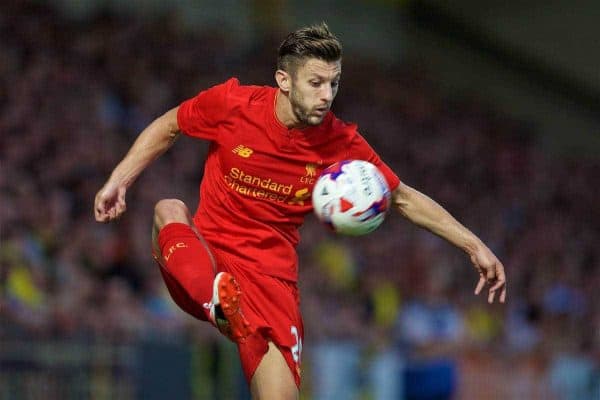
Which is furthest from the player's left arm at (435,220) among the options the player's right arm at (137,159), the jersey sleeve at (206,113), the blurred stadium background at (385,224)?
the blurred stadium background at (385,224)

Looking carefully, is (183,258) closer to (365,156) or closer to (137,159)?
(137,159)

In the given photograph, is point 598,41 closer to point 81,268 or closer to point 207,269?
point 81,268

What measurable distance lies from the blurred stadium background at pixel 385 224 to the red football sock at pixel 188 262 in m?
3.90

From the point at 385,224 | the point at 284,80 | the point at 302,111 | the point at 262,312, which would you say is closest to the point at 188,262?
the point at 262,312

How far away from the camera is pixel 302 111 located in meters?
6.76

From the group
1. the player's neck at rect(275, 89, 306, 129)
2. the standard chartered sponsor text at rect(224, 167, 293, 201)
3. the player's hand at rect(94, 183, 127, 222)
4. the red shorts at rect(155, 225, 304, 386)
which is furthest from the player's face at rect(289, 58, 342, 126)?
the player's hand at rect(94, 183, 127, 222)

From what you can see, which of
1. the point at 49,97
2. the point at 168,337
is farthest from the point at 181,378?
the point at 49,97

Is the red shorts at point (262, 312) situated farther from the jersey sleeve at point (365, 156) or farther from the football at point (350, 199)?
the jersey sleeve at point (365, 156)

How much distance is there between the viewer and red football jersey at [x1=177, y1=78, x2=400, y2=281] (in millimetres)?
6938

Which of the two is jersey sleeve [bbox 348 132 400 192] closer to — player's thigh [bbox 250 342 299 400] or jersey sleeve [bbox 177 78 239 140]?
jersey sleeve [bbox 177 78 239 140]

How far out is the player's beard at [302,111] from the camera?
22.0 feet

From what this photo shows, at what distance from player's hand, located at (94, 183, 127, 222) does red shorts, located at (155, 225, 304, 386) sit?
1.32 ft

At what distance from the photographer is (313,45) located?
6660mm

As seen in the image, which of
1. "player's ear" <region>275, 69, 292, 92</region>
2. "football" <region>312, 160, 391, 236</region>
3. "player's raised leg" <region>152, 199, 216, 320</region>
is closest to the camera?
"football" <region>312, 160, 391, 236</region>
